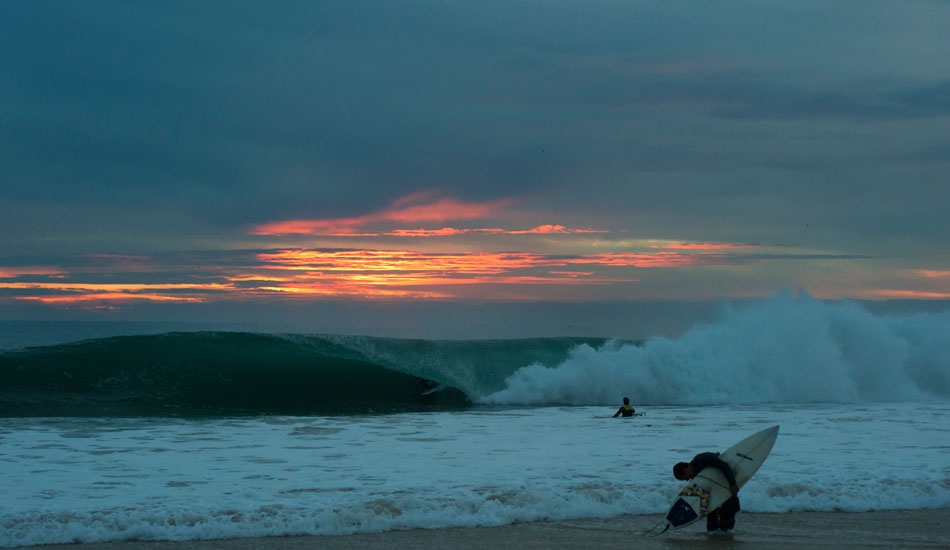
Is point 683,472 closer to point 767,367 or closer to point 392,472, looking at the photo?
point 392,472

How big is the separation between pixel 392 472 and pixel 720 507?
12.6 feet

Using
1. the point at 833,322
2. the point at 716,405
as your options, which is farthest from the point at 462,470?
the point at 833,322

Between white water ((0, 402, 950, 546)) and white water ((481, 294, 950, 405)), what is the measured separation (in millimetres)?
6262

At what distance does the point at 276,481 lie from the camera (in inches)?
316

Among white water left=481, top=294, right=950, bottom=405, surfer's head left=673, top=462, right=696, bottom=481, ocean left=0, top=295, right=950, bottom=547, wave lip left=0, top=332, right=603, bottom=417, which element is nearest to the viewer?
surfer's head left=673, top=462, right=696, bottom=481

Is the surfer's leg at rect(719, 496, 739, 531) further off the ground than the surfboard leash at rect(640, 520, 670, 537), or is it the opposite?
the surfer's leg at rect(719, 496, 739, 531)

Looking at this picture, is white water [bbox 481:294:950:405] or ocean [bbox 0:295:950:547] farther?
white water [bbox 481:294:950:405]

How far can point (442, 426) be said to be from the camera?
13.0 m

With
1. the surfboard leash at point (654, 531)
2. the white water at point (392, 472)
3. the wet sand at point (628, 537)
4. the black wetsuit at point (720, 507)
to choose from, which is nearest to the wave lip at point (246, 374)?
the white water at point (392, 472)

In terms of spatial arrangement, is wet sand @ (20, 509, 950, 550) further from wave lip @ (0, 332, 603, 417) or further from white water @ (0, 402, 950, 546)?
wave lip @ (0, 332, 603, 417)

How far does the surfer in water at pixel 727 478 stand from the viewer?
6074mm

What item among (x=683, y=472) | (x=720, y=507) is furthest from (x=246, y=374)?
(x=720, y=507)

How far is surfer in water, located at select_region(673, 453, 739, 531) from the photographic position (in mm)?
6074

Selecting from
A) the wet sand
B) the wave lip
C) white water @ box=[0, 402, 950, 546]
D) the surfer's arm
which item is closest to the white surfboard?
the surfer's arm
